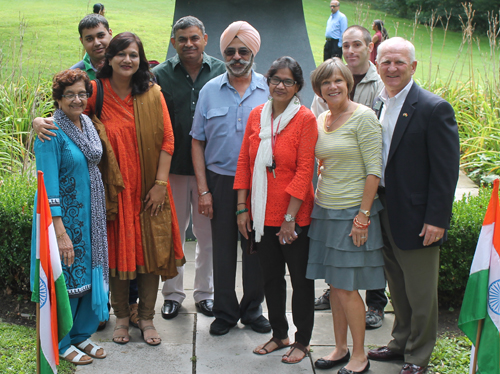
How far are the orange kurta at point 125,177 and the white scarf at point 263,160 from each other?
2.41 ft

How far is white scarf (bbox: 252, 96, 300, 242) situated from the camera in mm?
3238

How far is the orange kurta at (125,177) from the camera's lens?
3.49m

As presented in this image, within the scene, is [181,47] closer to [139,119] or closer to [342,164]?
[139,119]

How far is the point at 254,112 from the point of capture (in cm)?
341

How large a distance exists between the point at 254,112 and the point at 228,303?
1.45 m

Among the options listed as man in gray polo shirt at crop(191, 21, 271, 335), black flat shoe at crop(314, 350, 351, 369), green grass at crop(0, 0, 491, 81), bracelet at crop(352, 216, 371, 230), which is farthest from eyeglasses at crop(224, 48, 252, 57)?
green grass at crop(0, 0, 491, 81)

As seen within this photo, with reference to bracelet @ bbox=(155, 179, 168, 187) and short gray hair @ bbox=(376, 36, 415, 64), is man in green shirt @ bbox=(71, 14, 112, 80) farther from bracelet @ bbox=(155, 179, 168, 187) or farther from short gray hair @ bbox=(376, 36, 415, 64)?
short gray hair @ bbox=(376, 36, 415, 64)

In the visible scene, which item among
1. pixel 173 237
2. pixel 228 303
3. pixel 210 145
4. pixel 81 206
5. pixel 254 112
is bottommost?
pixel 228 303

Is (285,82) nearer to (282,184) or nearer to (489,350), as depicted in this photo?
(282,184)

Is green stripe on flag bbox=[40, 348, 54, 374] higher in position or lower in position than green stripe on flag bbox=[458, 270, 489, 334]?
lower

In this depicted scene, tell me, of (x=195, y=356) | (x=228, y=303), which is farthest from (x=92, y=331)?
(x=228, y=303)

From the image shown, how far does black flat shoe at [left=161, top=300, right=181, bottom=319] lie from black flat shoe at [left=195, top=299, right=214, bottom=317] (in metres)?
0.17

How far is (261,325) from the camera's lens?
3895 mm

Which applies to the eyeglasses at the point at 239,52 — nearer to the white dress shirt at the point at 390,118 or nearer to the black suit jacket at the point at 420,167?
the white dress shirt at the point at 390,118
